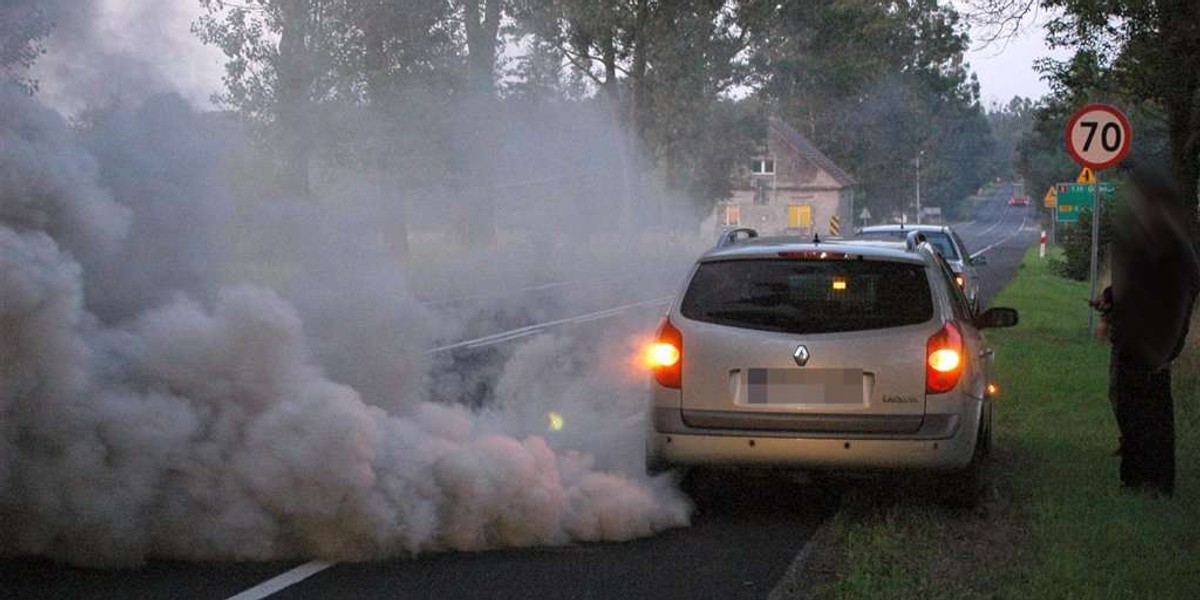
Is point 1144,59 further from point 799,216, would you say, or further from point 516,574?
point 799,216

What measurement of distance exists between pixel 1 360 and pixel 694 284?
3508 millimetres

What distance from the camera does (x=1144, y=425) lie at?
830cm

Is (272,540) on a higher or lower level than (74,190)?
lower

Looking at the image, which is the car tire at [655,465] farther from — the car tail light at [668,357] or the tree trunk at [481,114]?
the tree trunk at [481,114]

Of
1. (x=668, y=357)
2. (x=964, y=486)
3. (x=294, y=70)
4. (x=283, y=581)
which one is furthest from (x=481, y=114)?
(x=283, y=581)

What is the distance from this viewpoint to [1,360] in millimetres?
5918

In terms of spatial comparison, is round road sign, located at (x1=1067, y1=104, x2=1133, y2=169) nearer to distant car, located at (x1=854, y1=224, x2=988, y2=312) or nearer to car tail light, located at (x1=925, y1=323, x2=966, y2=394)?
distant car, located at (x1=854, y1=224, x2=988, y2=312)

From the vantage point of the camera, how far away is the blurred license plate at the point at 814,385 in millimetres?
7297

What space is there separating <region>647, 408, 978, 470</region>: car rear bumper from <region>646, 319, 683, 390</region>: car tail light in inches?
10.9

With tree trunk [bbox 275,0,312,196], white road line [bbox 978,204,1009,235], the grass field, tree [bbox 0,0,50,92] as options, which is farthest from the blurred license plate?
white road line [bbox 978,204,1009,235]

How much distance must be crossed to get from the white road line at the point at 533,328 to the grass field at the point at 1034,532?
5.20m

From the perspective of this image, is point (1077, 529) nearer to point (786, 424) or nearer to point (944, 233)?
point (786, 424)

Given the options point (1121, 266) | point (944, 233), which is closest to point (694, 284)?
point (1121, 266)

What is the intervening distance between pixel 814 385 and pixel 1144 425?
2.26 meters
